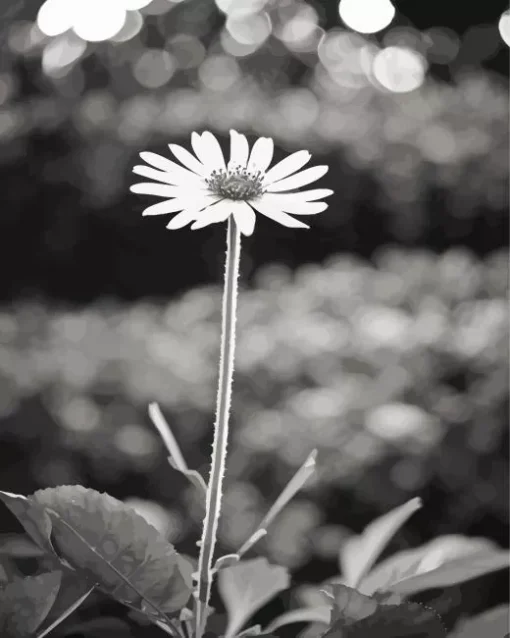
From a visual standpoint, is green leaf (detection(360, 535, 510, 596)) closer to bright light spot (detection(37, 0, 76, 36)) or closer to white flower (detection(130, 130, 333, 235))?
white flower (detection(130, 130, 333, 235))

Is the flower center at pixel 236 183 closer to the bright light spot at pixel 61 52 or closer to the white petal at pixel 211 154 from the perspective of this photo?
the white petal at pixel 211 154

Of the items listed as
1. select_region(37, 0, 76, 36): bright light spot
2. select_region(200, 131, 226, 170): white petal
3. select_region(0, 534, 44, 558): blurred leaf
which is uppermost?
select_region(37, 0, 76, 36): bright light spot

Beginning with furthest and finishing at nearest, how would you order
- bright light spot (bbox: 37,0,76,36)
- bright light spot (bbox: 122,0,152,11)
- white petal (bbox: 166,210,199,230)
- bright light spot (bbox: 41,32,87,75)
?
bright light spot (bbox: 41,32,87,75)
bright light spot (bbox: 122,0,152,11)
bright light spot (bbox: 37,0,76,36)
white petal (bbox: 166,210,199,230)

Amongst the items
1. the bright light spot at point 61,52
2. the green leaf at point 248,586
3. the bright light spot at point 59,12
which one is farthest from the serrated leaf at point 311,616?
the bright light spot at point 61,52

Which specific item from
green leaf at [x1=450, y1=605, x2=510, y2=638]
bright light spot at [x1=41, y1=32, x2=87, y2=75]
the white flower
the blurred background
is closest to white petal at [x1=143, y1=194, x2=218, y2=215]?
the white flower

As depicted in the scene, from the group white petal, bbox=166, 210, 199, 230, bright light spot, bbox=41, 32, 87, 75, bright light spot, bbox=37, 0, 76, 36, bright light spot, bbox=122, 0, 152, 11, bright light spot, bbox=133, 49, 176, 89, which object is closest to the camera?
white petal, bbox=166, 210, 199, 230

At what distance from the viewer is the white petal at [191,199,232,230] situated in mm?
284

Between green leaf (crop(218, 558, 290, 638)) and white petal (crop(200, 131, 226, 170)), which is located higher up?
white petal (crop(200, 131, 226, 170))

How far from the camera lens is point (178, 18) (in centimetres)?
140

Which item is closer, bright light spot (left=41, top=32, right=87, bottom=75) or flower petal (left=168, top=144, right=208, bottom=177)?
flower petal (left=168, top=144, right=208, bottom=177)

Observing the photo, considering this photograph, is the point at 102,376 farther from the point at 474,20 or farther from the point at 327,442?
the point at 474,20

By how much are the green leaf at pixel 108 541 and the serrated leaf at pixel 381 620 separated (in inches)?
2.4

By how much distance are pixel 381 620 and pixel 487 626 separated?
0.30ft

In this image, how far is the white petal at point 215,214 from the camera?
0.28 metres
